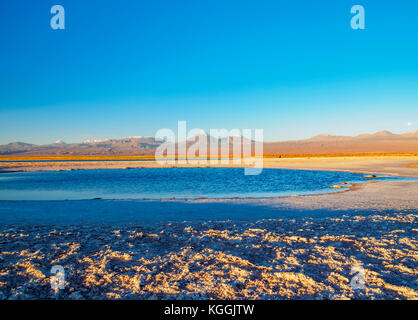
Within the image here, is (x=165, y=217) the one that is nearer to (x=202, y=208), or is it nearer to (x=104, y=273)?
(x=202, y=208)

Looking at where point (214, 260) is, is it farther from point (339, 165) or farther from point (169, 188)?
point (339, 165)

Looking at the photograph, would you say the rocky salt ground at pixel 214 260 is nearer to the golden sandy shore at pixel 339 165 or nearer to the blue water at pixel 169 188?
the blue water at pixel 169 188

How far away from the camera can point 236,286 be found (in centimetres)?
460

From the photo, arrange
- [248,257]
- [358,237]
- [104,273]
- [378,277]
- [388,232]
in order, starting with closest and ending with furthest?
[378,277] < [104,273] < [248,257] < [358,237] < [388,232]

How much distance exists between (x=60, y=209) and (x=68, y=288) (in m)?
9.34

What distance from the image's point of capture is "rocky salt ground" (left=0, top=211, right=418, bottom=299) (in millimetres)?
4465

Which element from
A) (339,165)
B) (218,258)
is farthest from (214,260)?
(339,165)

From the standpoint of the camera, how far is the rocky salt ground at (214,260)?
4.46 m

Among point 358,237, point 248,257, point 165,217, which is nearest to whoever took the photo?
point 248,257

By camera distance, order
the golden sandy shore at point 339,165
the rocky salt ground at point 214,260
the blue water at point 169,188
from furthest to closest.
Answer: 1. the golden sandy shore at point 339,165
2. the blue water at point 169,188
3. the rocky salt ground at point 214,260

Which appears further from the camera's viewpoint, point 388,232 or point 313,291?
point 388,232

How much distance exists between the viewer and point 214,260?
18.9ft

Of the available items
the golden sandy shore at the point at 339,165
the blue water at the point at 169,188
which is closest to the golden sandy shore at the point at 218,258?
the blue water at the point at 169,188

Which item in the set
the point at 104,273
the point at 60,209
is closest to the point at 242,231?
the point at 104,273
